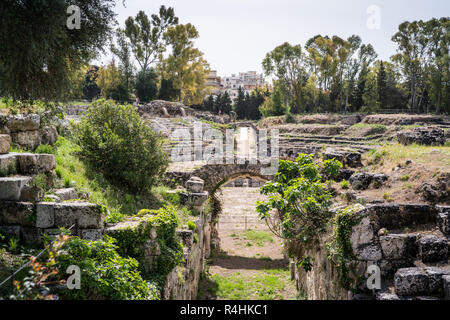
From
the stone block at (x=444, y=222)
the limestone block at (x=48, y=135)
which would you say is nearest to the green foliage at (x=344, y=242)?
the stone block at (x=444, y=222)

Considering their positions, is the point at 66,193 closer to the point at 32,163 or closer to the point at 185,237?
the point at 32,163

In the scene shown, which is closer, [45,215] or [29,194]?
[45,215]

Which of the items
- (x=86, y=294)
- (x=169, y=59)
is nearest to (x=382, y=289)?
(x=86, y=294)

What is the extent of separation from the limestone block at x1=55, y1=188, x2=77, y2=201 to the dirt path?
540 cm

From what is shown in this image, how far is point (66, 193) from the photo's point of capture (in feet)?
20.2

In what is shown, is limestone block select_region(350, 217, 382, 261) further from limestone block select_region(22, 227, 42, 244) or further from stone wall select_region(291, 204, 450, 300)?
limestone block select_region(22, 227, 42, 244)

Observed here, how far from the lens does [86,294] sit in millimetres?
4074

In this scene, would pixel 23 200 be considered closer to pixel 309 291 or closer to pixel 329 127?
pixel 309 291

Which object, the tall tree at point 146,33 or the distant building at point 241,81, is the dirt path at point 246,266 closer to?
the tall tree at point 146,33

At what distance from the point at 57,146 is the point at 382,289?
27.3 ft

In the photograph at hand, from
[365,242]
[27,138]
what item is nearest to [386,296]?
[365,242]

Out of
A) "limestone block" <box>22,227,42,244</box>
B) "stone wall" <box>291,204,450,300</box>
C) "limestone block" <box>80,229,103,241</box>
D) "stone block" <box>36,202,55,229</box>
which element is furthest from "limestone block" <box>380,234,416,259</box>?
"limestone block" <box>22,227,42,244</box>

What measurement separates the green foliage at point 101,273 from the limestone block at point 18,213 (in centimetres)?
118

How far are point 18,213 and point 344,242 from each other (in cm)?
575
